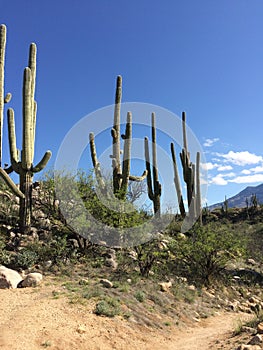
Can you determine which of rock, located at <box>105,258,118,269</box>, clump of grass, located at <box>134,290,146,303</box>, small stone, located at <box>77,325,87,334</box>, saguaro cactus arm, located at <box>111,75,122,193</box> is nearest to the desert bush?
rock, located at <box>105,258,118,269</box>

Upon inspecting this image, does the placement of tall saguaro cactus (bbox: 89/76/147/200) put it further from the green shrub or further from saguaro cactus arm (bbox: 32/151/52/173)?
the green shrub

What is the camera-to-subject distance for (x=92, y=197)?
531 inches

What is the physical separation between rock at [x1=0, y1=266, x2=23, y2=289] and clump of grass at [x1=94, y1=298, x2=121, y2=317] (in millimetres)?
2564

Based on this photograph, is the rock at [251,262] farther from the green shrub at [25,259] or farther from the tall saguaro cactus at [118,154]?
the green shrub at [25,259]

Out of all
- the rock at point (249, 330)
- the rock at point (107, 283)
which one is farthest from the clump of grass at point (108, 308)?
the rock at point (249, 330)

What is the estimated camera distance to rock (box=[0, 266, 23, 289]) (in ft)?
27.0

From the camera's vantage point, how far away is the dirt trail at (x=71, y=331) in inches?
229

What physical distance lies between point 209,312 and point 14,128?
34.0ft

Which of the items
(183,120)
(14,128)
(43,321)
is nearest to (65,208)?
(14,128)

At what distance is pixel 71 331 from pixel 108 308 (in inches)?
51.1

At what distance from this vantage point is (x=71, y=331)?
625cm

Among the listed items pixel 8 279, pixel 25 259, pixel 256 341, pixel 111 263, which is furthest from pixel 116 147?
pixel 256 341

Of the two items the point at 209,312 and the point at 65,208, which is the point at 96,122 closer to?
the point at 65,208

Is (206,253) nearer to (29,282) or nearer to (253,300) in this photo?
(253,300)
